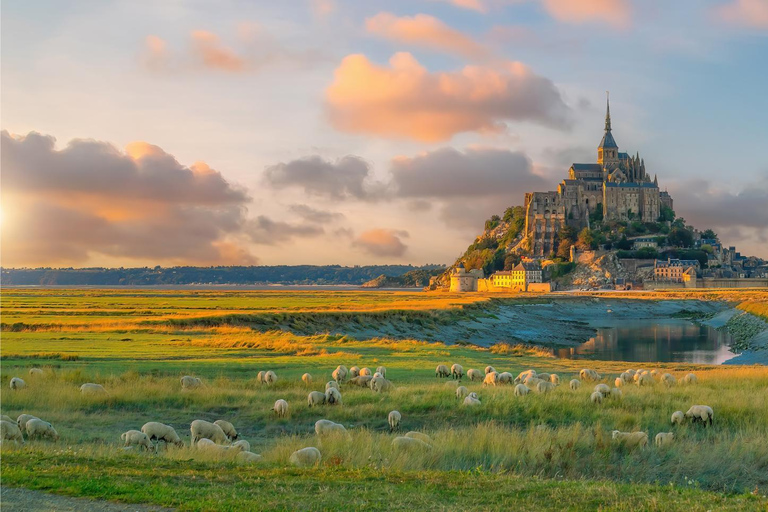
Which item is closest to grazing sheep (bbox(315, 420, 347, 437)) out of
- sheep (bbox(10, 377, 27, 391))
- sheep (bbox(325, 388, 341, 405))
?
sheep (bbox(325, 388, 341, 405))

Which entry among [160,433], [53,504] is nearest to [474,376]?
[160,433]

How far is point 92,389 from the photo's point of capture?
20156mm

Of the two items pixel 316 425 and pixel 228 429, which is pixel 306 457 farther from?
pixel 228 429

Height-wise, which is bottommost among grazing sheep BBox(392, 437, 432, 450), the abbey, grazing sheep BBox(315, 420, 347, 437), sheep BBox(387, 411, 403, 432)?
sheep BBox(387, 411, 403, 432)

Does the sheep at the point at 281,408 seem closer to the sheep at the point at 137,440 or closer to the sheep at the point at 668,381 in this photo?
the sheep at the point at 137,440

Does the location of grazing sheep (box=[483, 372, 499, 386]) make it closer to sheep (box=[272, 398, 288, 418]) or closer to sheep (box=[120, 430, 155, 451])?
sheep (box=[272, 398, 288, 418])

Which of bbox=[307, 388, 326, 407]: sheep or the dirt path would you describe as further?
bbox=[307, 388, 326, 407]: sheep

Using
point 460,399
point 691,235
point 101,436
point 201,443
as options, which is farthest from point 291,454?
point 691,235

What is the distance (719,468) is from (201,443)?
10.4 m

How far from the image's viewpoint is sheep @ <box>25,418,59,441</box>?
14.8 meters

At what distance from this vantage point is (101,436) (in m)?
16.0

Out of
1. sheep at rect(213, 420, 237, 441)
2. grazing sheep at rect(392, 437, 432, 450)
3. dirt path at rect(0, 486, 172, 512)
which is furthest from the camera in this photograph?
sheep at rect(213, 420, 237, 441)

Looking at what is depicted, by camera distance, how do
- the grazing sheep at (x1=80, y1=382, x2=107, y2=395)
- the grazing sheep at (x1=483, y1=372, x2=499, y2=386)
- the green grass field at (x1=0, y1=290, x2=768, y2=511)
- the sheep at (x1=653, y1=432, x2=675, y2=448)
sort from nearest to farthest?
the green grass field at (x1=0, y1=290, x2=768, y2=511) → the sheep at (x1=653, y1=432, x2=675, y2=448) → the grazing sheep at (x1=80, y1=382, x2=107, y2=395) → the grazing sheep at (x1=483, y1=372, x2=499, y2=386)

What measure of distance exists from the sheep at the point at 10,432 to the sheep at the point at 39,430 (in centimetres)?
37
